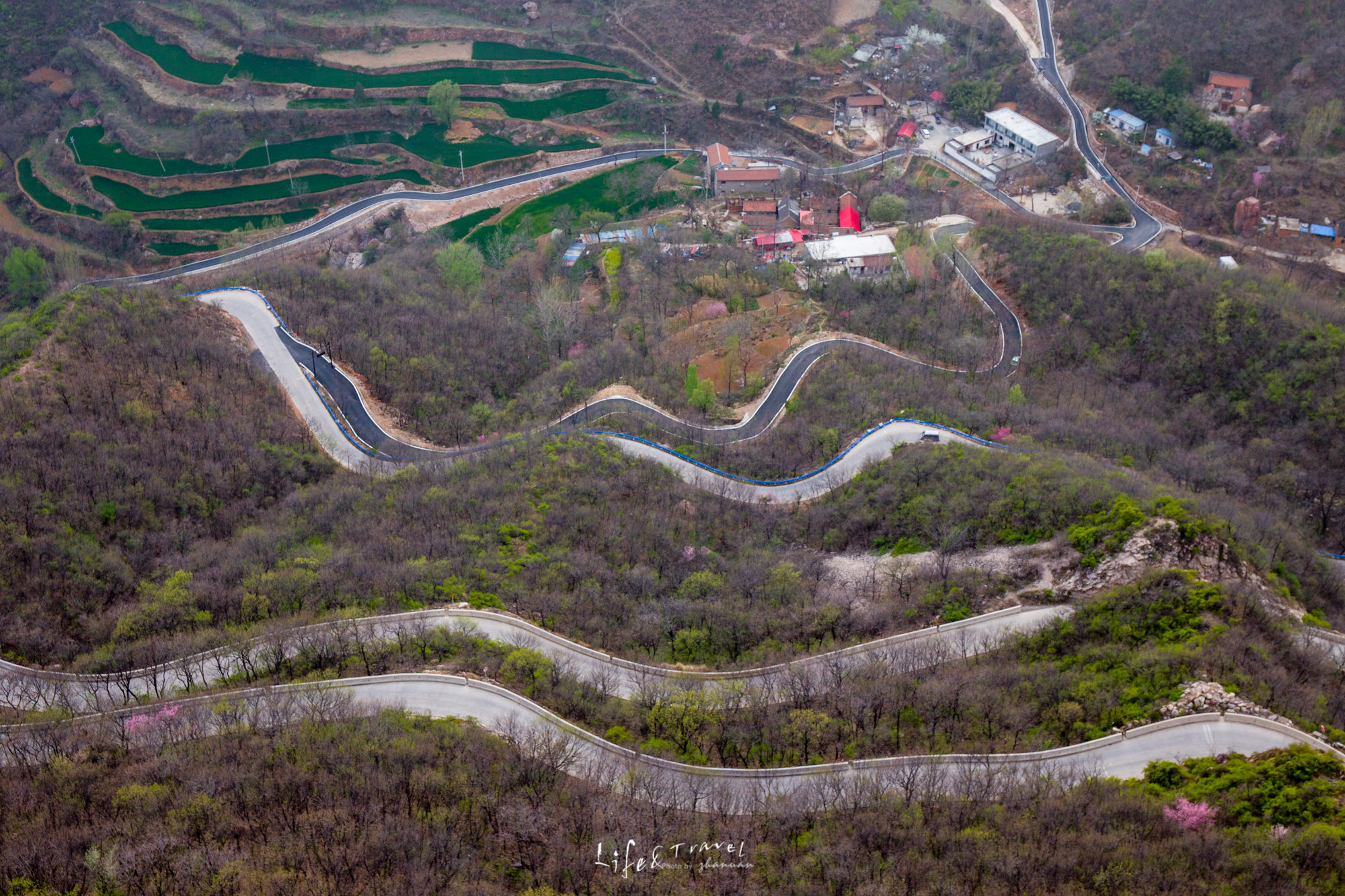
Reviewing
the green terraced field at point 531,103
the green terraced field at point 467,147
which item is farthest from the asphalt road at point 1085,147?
Answer: the green terraced field at point 467,147

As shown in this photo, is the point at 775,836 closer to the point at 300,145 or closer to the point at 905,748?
the point at 905,748

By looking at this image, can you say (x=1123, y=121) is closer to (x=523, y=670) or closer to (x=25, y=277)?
(x=523, y=670)

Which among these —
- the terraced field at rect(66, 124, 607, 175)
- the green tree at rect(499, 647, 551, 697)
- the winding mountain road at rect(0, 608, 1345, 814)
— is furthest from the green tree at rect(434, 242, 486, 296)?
the green tree at rect(499, 647, 551, 697)

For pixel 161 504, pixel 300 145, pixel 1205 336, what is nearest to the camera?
pixel 161 504

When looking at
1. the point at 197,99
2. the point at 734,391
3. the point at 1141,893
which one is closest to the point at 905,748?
the point at 1141,893

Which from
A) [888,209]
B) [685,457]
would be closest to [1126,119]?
[888,209]

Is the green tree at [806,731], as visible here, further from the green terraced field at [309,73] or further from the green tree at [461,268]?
the green terraced field at [309,73]
